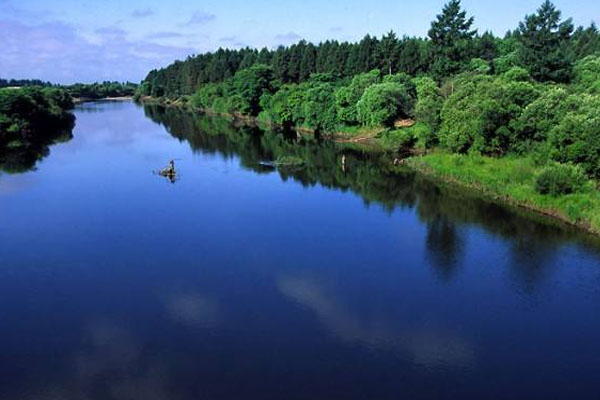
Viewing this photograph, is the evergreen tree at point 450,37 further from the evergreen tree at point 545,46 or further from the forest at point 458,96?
the evergreen tree at point 545,46

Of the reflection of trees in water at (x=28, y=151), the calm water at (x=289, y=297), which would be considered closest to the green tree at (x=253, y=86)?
the reflection of trees in water at (x=28, y=151)

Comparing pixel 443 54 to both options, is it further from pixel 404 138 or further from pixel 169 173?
pixel 169 173

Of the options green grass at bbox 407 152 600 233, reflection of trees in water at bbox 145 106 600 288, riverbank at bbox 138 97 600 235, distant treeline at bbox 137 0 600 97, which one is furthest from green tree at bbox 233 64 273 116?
green grass at bbox 407 152 600 233

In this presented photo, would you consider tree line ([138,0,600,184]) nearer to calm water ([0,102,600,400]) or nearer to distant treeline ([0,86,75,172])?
calm water ([0,102,600,400])

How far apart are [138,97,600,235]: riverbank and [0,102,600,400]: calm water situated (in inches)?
64.4

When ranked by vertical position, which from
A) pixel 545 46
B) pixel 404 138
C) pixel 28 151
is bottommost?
pixel 28 151

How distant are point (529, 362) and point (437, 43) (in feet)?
209

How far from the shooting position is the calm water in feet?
63.6

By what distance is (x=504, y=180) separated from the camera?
4247 centimetres

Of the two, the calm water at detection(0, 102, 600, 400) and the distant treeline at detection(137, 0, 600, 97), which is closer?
the calm water at detection(0, 102, 600, 400)

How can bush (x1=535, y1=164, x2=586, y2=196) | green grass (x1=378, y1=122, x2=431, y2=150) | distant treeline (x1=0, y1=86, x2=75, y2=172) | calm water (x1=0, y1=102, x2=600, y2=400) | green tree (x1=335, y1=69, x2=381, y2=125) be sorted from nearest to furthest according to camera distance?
1. calm water (x1=0, y1=102, x2=600, y2=400)
2. bush (x1=535, y1=164, x2=586, y2=196)
3. green grass (x1=378, y1=122, x2=431, y2=150)
4. distant treeline (x1=0, y1=86, x2=75, y2=172)
5. green tree (x1=335, y1=69, x2=381, y2=125)

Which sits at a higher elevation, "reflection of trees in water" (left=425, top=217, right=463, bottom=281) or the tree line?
the tree line

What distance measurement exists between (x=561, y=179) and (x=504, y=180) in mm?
6224

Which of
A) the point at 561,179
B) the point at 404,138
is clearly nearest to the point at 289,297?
the point at 561,179
